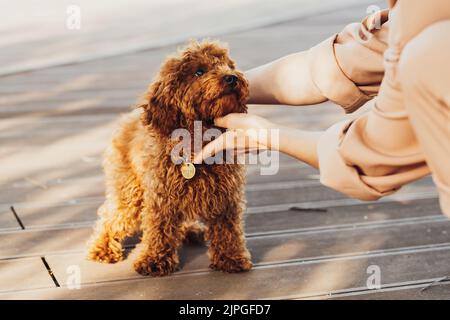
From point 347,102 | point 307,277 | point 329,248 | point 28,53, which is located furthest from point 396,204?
point 28,53

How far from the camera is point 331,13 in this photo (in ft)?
30.0

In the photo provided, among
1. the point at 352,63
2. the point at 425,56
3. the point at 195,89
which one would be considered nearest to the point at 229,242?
the point at 195,89

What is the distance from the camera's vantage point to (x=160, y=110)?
8.85 feet

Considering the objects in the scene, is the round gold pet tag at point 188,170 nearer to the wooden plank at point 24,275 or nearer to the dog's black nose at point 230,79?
the dog's black nose at point 230,79

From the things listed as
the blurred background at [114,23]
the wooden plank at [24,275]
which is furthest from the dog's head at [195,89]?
the blurred background at [114,23]

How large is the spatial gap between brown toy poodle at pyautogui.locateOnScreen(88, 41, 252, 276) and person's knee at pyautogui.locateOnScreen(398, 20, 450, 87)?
2.87 ft

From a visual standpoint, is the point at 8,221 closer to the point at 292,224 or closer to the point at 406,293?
the point at 292,224

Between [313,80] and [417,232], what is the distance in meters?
0.94

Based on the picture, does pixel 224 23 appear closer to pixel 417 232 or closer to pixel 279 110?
pixel 279 110

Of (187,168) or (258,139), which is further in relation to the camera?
(187,168)

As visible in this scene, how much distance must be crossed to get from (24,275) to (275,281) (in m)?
0.84

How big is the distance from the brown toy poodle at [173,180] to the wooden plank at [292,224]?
0.16 m

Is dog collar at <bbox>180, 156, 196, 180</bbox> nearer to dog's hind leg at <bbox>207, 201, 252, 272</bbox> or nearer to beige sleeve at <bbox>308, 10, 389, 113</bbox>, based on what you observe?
dog's hind leg at <bbox>207, 201, 252, 272</bbox>

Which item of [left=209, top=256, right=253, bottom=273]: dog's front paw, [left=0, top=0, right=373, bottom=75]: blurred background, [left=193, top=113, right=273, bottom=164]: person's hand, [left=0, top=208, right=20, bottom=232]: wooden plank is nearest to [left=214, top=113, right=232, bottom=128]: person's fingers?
[left=193, top=113, right=273, bottom=164]: person's hand
